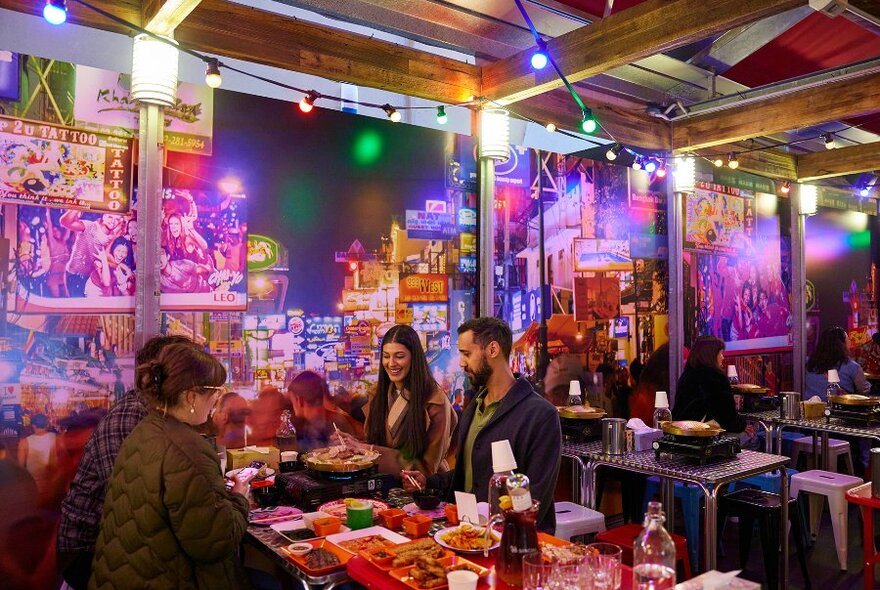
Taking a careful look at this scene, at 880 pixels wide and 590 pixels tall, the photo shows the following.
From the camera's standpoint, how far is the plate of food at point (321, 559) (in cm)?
258

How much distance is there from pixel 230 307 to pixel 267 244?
0.47 meters

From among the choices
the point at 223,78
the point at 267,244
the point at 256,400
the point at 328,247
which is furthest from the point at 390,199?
the point at 256,400

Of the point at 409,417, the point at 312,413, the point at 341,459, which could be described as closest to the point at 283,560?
the point at 341,459

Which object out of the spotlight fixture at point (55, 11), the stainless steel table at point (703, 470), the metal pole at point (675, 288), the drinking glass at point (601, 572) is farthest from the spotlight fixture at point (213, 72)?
the metal pole at point (675, 288)

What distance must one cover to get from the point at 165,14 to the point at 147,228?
3.71 ft

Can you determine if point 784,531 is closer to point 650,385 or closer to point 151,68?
point 650,385

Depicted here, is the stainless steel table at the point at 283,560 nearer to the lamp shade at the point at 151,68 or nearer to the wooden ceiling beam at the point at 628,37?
the lamp shade at the point at 151,68

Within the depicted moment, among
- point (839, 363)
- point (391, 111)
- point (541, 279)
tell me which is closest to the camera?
point (391, 111)

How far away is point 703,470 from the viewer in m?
4.21

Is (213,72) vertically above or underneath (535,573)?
above

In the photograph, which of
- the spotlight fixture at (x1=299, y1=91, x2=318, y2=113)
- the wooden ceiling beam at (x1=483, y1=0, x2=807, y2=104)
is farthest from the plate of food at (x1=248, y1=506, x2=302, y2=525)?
the wooden ceiling beam at (x1=483, y1=0, x2=807, y2=104)

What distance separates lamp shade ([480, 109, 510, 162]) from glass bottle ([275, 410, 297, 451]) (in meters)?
2.45

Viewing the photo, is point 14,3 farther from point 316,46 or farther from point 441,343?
point 441,343

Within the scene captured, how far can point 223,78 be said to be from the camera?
443 cm
